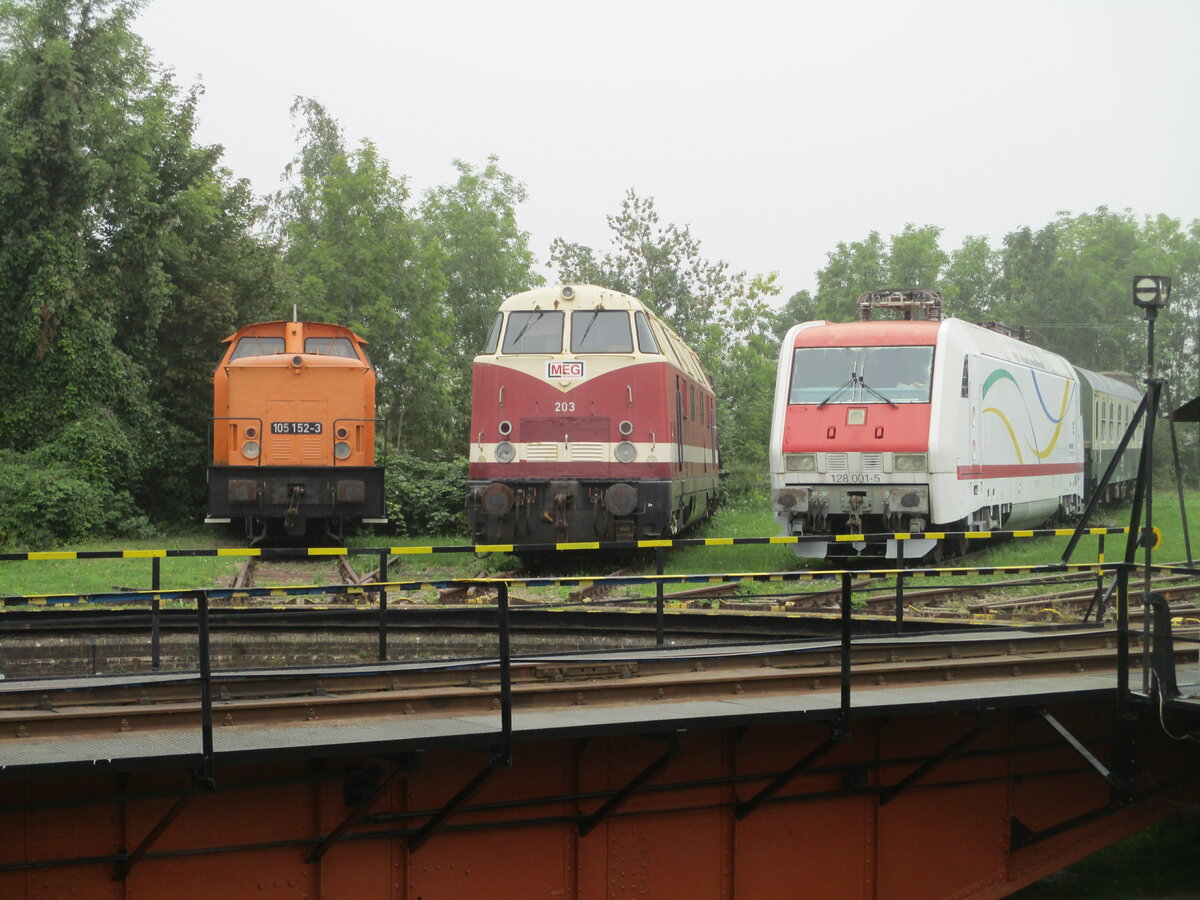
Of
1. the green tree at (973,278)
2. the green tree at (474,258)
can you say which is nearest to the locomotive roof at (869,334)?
the green tree at (474,258)

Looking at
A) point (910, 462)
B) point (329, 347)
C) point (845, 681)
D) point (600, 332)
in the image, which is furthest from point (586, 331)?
point (845, 681)

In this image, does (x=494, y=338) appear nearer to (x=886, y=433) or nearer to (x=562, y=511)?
(x=562, y=511)

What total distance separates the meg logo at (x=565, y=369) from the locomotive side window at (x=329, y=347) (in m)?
4.59

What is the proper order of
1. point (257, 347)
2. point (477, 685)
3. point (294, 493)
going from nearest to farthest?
point (477, 685) → point (294, 493) → point (257, 347)

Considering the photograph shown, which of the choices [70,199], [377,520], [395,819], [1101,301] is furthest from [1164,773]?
[1101,301]

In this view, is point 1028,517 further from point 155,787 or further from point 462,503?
point 155,787

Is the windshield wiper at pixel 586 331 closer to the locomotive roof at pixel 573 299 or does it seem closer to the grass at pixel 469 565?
the locomotive roof at pixel 573 299

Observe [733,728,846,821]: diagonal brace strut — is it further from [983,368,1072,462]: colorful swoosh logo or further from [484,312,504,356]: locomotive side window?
[983,368,1072,462]: colorful swoosh logo

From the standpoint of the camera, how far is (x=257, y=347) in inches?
814

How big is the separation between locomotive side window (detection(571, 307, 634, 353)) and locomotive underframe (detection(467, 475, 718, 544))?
1970mm

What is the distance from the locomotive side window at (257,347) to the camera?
20.6 meters

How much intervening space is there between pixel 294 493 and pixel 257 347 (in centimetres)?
299

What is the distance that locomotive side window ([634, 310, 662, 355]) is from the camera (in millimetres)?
17844

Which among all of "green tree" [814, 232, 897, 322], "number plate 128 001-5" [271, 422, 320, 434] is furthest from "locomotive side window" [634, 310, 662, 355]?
"green tree" [814, 232, 897, 322]
